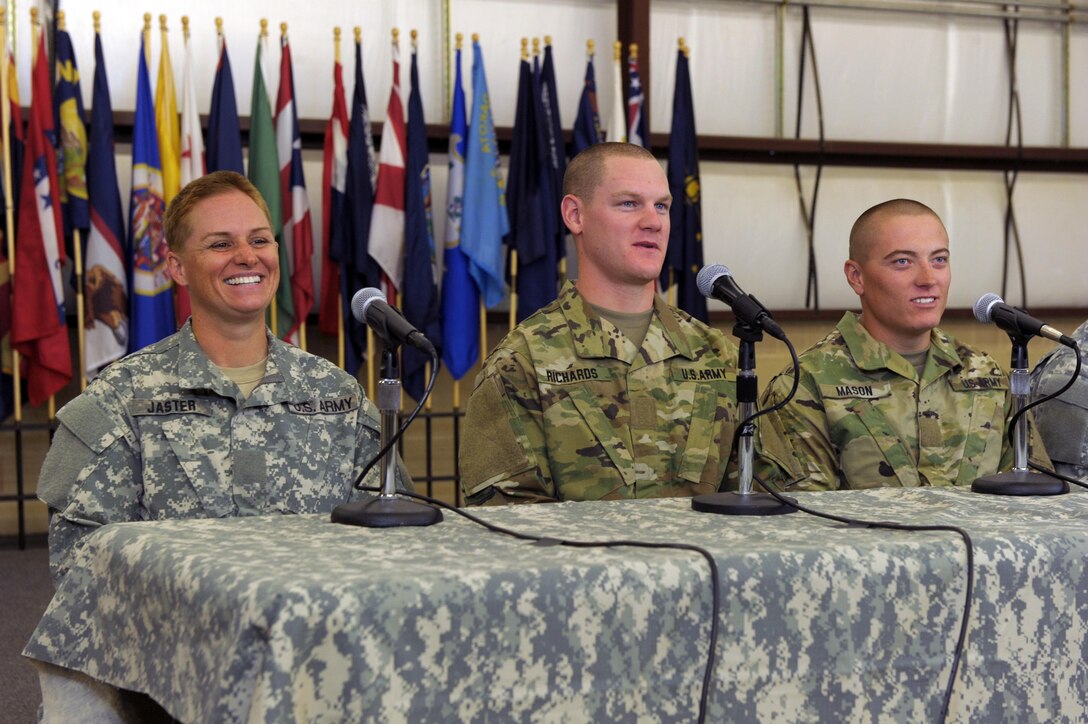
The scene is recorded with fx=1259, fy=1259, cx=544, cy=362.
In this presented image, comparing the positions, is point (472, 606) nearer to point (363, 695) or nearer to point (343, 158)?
point (363, 695)

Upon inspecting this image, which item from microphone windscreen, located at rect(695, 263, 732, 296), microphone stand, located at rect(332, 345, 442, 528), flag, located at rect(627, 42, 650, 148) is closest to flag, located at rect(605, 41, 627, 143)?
flag, located at rect(627, 42, 650, 148)

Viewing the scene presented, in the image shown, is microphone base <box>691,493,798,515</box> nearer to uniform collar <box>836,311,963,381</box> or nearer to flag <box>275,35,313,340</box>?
uniform collar <box>836,311,963,381</box>

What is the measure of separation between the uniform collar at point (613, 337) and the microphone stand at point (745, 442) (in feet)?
2.38

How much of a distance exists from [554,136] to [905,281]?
3.22 meters

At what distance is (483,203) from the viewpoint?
18.9 ft

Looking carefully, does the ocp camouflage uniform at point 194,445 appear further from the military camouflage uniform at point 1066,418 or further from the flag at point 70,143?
the flag at point 70,143

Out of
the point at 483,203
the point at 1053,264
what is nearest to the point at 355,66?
the point at 483,203

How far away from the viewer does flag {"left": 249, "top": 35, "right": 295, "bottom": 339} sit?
554 centimetres

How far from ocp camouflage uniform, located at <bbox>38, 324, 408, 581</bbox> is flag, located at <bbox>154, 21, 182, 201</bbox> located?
3.17 meters

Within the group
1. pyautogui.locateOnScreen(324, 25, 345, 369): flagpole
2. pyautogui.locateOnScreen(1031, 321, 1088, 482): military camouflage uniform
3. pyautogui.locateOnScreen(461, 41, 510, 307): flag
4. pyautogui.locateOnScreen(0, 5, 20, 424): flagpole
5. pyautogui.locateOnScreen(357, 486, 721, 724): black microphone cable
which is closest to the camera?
pyautogui.locateOnScreen(357, 486, 721, 724): black microphone cable

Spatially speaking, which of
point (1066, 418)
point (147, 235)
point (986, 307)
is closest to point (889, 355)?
point (1066, 418)

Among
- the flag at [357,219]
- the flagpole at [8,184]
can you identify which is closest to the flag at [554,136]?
the flag at [357,219]

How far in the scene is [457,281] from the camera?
577 centimetres

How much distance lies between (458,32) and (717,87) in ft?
4.75
